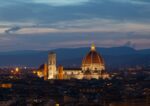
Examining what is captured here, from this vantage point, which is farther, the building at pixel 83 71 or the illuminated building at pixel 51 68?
the building at pixel 83 71

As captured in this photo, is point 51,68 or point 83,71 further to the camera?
point 83,71

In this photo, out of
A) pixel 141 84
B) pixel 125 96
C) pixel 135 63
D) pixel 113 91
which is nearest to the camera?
pixel 125 96

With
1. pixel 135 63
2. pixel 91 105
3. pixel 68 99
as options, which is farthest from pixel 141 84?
pixel 135 63

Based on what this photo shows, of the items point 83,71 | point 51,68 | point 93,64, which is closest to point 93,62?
point 93,64

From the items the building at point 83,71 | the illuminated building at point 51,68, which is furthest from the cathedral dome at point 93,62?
the illuminated building at point 51,68

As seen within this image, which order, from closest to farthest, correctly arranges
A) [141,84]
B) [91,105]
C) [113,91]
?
[91,105]
[113,91]
[141,84]

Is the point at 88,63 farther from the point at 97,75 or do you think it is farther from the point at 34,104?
the point at 34,104

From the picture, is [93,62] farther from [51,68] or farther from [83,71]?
[51,68]

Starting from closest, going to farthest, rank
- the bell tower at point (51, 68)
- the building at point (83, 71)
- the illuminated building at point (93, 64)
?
the bell tower at point (51, 68)
the building at point (83, 71)
the illuminated building at point (93, 64)

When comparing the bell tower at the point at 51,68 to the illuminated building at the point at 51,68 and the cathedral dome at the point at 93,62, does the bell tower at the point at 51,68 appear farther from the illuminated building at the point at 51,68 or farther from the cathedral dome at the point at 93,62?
the cathedral dome at the point at 93,62
